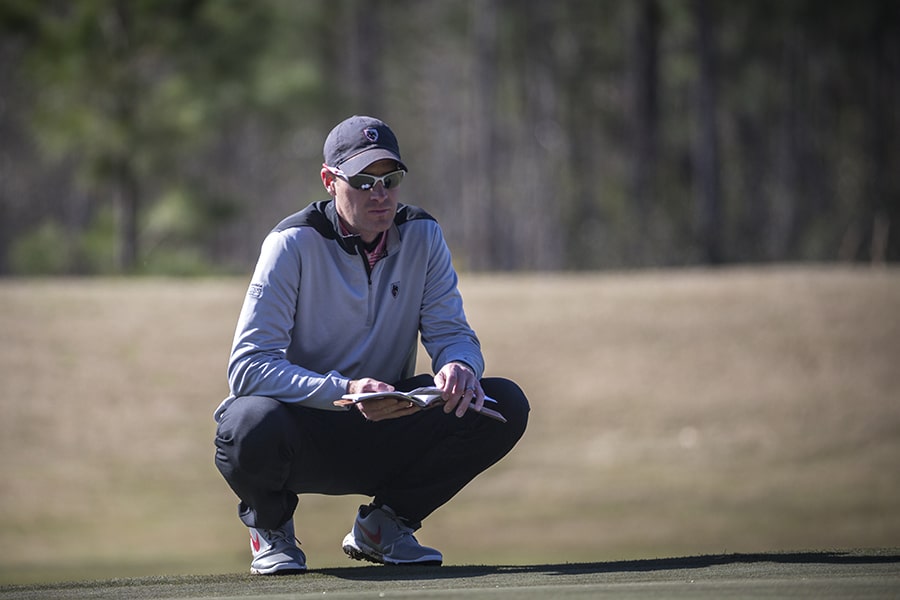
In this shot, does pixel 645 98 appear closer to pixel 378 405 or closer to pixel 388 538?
pixel 388 538

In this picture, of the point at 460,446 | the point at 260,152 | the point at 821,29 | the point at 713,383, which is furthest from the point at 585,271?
the point at 260,152

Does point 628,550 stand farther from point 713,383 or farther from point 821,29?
point 821,29

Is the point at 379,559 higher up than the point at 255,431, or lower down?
lower down

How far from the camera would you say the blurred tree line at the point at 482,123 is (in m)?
23.4

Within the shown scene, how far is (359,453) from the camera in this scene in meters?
4.18

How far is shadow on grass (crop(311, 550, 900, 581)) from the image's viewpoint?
399 centimetres

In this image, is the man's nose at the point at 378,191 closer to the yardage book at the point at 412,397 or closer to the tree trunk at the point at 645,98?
the yardage book at the point at 412,397

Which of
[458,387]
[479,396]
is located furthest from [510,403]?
[458,387]

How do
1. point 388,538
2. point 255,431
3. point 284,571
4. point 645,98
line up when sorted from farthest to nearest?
point 645,98 < point 388,538 < point 284,571 < point 255,431

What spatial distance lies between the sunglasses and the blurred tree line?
15.9 meters

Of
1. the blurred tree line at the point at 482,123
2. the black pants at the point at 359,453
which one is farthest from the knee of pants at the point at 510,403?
the blurred tree line at the point at 482,123

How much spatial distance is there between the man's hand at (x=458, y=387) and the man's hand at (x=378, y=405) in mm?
108

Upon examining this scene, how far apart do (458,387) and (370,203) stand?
1.96ft

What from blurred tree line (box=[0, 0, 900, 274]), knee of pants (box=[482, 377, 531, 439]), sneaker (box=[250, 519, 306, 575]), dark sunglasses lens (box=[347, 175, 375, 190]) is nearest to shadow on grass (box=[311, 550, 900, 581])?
sneaker (box=[250, 519, 306, 575])
